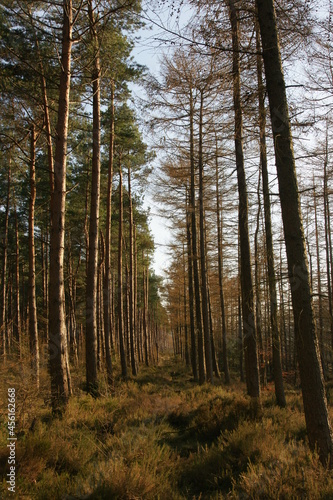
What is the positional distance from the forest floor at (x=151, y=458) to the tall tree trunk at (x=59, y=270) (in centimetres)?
34

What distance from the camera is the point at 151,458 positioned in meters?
3.92

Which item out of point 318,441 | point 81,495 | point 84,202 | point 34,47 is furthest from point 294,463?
point 84,202

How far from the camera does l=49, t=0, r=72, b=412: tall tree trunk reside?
6.37 meters

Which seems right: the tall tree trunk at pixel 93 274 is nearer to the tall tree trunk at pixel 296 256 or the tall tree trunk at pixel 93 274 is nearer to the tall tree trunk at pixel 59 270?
the tall tree trunk at pixel 59 270

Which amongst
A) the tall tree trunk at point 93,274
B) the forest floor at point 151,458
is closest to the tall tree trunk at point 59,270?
the forest floor at point 151,458

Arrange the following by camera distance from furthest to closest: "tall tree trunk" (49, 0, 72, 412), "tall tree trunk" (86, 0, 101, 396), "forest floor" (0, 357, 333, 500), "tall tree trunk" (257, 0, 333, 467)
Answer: "tall tree trunk" (86, 0, 101, 396) < "tall tree trunk" (49, 0, 72, 412) < "tall tree trunk" (257, 0, 333, 467) < "forest floor" (0, 357, 333, 500)

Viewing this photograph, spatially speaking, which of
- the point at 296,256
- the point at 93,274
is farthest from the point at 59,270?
the point at 296,256

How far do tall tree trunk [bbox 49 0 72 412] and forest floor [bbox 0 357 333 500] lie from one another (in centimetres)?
34

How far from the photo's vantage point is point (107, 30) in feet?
26.5

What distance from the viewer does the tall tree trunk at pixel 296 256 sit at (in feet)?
12.4

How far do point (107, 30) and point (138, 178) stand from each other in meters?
10.1

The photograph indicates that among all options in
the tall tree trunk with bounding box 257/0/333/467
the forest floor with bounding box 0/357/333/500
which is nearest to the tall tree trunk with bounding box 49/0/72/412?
the forest floor with bounding box 0/357/333/500

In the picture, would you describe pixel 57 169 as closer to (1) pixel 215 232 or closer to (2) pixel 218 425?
(2) pixel 218 425

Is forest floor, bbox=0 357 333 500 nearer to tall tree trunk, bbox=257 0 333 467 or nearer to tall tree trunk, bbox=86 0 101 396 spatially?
tall tree trunk, bbox=257 0 333 467
